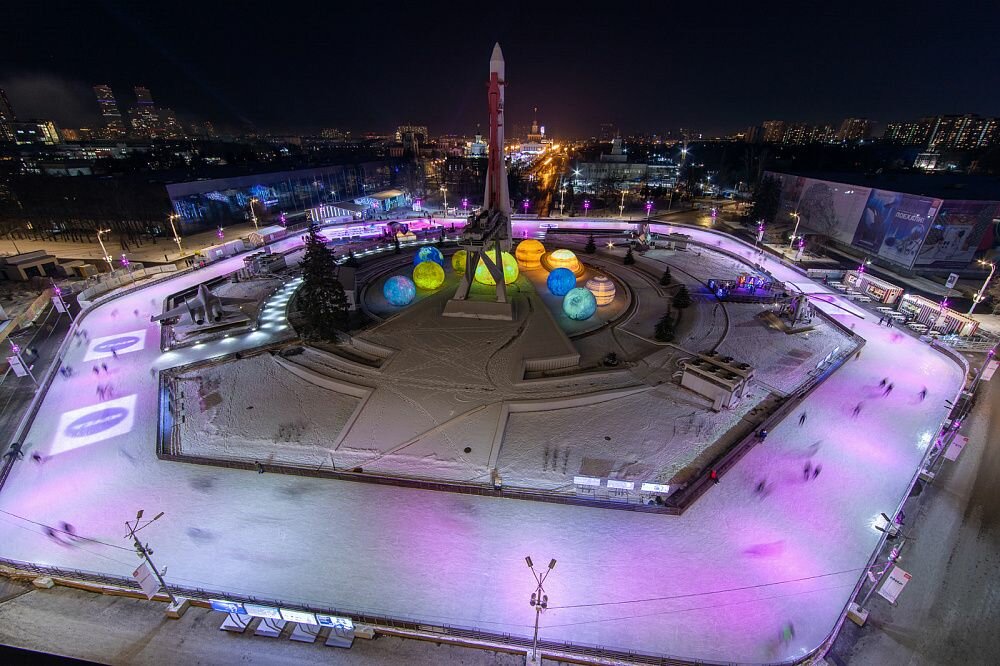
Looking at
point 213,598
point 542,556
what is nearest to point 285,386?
point 213,598

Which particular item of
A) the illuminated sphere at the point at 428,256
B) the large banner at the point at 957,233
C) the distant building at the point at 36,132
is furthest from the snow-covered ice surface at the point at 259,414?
the distant building at the point at 36,132

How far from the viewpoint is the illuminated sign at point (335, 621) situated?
10906 millimetres

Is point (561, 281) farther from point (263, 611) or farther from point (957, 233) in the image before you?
point (957, 233)

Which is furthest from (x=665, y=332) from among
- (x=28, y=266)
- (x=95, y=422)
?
(x=28, y=266)

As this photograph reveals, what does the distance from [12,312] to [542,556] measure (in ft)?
136

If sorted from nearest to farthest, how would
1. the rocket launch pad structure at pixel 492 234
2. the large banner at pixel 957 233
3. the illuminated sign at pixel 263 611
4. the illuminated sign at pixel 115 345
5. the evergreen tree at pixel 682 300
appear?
the illuminated sign at pixel 263 611 → the illuminated sign at pixel 115 345 → the rocket launch pad structure at pixel 492 234 → the evergreen tree at pixel 682 300 → the large banner at pixel 957 233

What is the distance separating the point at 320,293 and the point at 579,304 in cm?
1530

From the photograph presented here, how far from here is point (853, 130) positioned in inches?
6870

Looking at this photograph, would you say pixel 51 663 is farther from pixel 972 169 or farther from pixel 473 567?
pixel 972 169

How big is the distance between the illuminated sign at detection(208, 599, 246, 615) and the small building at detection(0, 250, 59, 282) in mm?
43206

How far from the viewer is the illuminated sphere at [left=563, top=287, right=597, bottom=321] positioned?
85.7 ft

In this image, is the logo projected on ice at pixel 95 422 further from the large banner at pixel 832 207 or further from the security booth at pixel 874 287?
the large banner at pixel 832 207

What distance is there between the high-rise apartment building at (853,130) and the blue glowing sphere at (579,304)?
20215cm

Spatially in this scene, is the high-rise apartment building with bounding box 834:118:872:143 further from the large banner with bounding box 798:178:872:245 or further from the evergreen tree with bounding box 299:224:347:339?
the evergreen tree with bounding box 299:224:347:339
